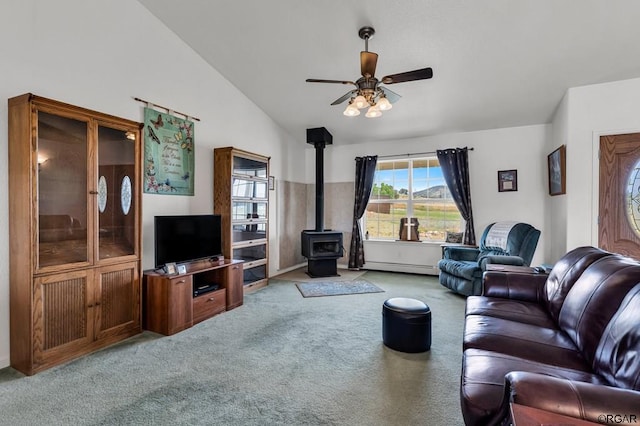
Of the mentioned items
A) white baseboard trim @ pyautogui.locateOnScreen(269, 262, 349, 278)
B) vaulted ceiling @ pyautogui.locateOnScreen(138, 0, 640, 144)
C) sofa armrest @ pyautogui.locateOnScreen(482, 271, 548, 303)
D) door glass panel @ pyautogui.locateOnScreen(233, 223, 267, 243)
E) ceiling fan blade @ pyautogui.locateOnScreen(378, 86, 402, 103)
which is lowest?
white baseboard trim @ pyautogui.locateOnScreen(269, 262, 349, 278)

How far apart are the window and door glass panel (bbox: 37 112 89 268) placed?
4803 millimetres

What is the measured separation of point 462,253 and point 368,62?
327 centimetres

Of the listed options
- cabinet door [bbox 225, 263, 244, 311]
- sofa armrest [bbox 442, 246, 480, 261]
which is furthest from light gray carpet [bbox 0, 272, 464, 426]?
sofa armrest [bbox 442, 246, 480, 261]

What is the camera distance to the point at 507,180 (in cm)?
519

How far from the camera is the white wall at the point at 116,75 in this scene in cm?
253

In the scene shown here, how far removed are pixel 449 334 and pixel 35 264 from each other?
3.63 meters

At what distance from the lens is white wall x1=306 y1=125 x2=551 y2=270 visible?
5.01 meters

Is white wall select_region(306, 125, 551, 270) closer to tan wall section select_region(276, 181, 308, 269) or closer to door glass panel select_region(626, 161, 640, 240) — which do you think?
door glass panel select_region(626, 161, 640, 240)

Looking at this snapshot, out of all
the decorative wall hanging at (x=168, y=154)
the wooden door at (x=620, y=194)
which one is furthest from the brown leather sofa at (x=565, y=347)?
the decorative wall hanging at (x=168, y=154)

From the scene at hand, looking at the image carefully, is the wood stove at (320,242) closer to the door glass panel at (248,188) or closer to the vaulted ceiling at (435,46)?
the vaulted ceiling at (435,46)

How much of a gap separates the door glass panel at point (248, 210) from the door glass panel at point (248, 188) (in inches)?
4.4

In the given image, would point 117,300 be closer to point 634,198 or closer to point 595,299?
point 595,299

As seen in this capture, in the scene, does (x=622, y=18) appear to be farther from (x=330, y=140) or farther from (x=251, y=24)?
(x=330, y=140)

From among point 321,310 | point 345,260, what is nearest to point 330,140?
point 345,260
